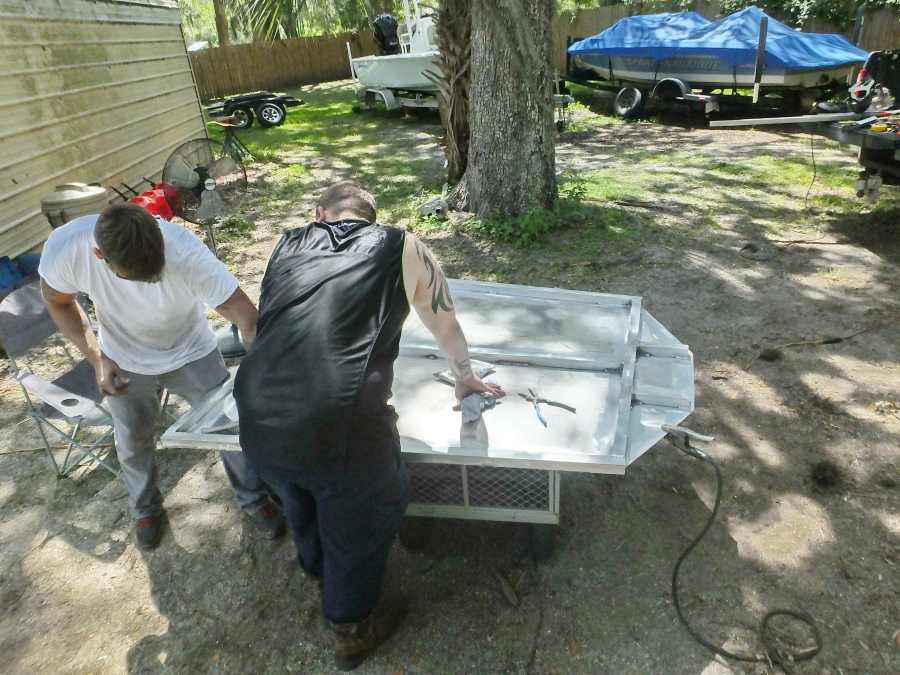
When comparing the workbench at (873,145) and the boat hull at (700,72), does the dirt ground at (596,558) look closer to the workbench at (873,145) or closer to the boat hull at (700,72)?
the workbench at (873,145)

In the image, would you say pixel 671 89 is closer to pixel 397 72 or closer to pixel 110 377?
→ pixel 397 72

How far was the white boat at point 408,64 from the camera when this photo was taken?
1230 cm

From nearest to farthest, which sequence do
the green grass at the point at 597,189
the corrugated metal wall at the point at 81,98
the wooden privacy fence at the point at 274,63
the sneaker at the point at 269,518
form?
the sneaker at the point at 269,518, the green grass at the point at 597,189, the corrugated metal wall at the point at 81,98, the wooden privacy fence at the point at 274,63

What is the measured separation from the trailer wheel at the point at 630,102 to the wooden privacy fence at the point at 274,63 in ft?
50.8

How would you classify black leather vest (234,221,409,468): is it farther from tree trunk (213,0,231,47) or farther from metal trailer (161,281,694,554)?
tree trunk (213,0,231,47)

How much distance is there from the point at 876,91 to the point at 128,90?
9.63 m

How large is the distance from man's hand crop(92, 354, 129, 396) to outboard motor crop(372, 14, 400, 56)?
1341 cm

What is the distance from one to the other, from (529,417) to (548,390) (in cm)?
22

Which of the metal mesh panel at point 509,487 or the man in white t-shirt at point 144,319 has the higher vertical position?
the man in white t-shirt at point 144,319

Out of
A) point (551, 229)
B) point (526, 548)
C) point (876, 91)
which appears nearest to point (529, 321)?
point (526, 548)

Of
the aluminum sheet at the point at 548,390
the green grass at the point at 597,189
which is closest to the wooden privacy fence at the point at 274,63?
the green grass at the point at 597,189

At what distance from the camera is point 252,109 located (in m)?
14.0

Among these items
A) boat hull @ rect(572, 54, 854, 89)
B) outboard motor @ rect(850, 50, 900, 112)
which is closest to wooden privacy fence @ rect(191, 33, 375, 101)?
boat hull @ rect(572, 54, 854, 89)

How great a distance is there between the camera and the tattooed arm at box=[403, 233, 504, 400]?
195 centimetres
